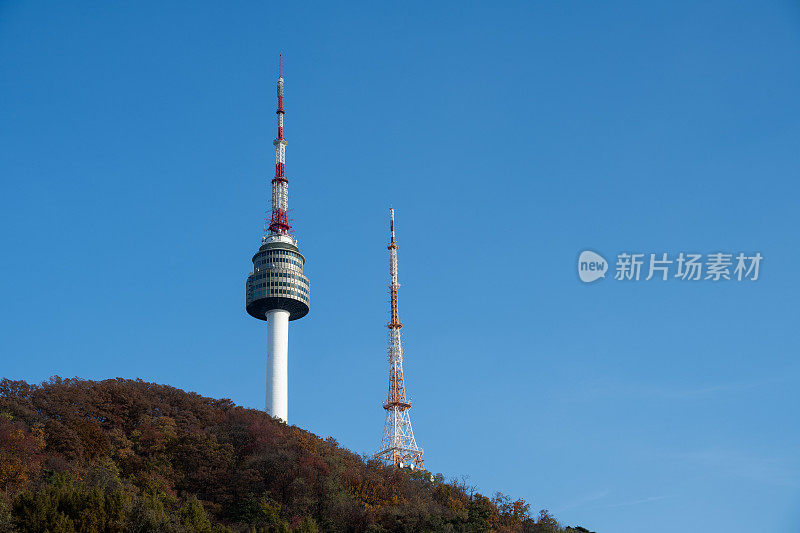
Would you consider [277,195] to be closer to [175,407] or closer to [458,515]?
[175,407]

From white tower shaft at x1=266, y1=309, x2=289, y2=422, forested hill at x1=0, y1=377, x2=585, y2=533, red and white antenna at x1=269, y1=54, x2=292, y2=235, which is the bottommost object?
forested hill at x1=0, y1=377, x2=585, y2=533

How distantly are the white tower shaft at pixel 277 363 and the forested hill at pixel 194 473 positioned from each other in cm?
3897

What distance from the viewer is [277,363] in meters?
127

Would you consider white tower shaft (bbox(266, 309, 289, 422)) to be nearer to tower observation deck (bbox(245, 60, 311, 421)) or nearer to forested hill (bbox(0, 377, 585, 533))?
tower observation deck (bbox(245, 60, 311, 421))

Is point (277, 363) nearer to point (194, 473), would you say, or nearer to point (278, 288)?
point (278, 288)

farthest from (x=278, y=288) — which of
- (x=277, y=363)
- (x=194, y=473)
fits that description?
(x=194, y=473)

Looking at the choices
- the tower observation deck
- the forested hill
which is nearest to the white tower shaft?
the tower observation deck

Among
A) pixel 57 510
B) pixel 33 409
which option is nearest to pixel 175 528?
pixel 57 510

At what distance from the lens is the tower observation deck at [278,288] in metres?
127

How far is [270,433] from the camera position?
263 feet

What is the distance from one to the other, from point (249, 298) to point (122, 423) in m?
54.0

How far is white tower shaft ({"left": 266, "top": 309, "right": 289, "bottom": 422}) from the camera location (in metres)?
125

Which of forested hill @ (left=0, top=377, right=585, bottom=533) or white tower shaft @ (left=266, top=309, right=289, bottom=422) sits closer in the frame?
forested hill @ (left=0, top=377, right=585, bottom=533)

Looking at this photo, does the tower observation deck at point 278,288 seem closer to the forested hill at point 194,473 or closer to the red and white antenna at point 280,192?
the red and white antenna at point 280,192
